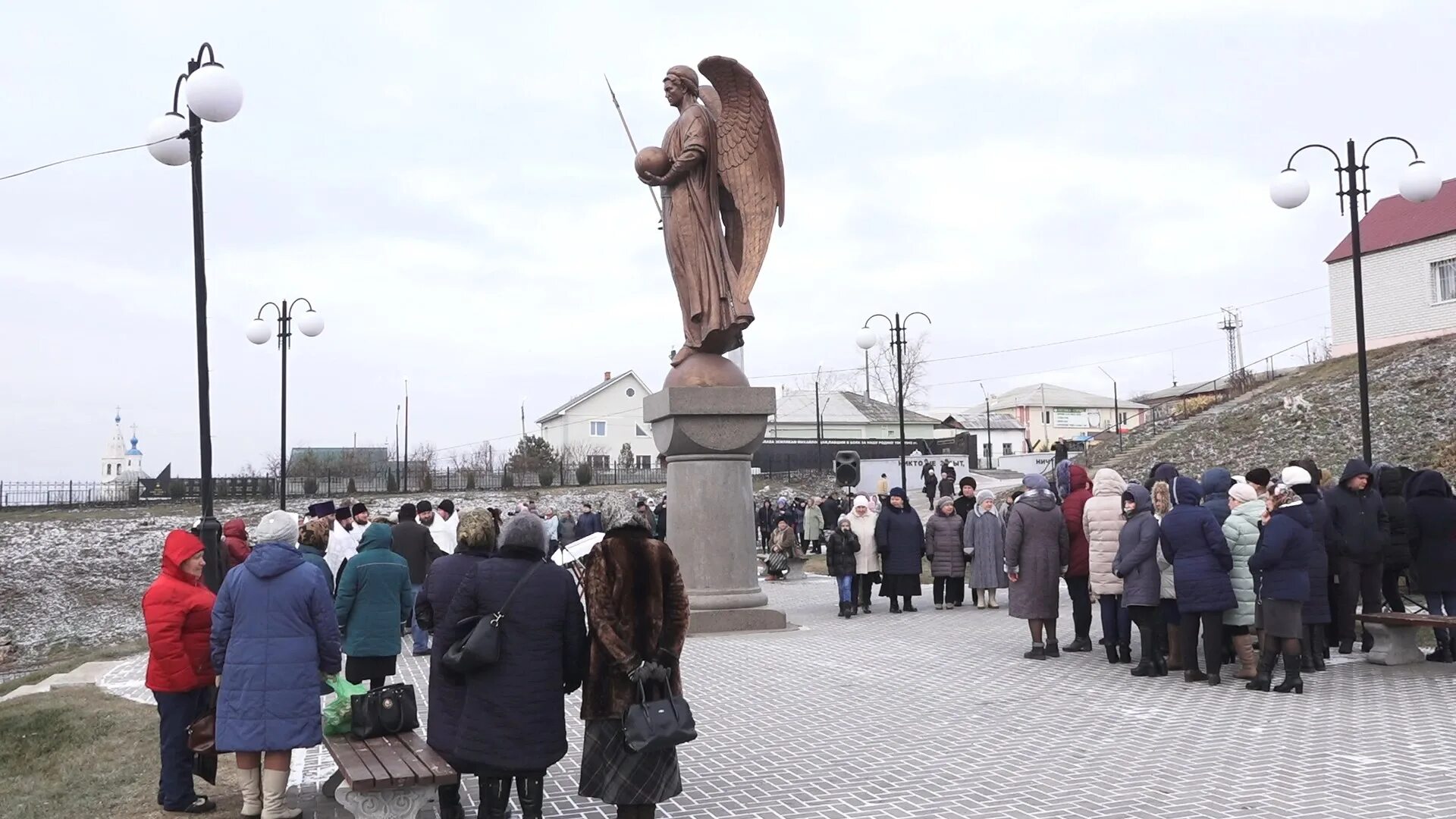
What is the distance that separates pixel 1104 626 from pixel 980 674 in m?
1.39

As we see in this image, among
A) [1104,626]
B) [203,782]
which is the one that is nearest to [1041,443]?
[1104,626]

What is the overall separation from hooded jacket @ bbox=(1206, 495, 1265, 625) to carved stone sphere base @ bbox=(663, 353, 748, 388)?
5942 mm

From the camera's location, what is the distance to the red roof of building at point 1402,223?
41.1 m

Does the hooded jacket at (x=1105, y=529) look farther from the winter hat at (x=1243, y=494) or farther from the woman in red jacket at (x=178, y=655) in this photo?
the woman in red jacket at (x=178, y=655)

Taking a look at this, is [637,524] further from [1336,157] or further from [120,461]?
[120,461]

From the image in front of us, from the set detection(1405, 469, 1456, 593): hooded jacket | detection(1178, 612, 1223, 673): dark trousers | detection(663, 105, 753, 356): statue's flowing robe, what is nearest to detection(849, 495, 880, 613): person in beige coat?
detection(663, 105, 753, 356): statue's flowing robe

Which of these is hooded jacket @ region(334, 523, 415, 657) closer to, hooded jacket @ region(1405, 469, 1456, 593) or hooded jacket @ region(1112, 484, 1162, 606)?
hooded jacket @ region(1112, 484, 1162, 606)

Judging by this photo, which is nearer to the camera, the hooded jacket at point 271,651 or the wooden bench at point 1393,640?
the hooded jacket at point 271,651

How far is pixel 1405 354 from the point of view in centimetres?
3784

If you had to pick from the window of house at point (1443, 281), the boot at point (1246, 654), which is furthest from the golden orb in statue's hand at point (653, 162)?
the window of house at point (1443, 281)

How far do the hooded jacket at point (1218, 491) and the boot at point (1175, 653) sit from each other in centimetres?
106

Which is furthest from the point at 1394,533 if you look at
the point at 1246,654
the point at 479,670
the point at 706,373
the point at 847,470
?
the point at 847,470

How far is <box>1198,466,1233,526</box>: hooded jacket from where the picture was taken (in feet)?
34.5

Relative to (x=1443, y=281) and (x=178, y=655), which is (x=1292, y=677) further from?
(x=1443, y=281)
